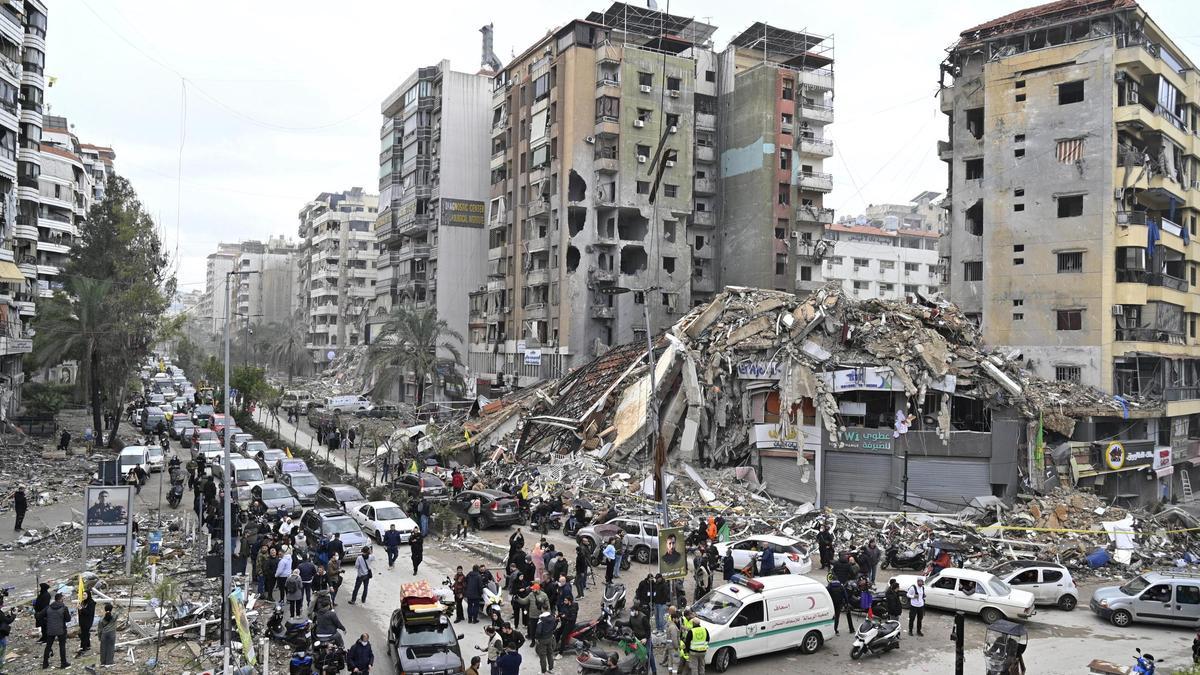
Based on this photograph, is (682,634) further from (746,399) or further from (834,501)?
(746,399)

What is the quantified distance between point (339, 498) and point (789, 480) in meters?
17.1

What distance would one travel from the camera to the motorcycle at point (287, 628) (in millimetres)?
17136

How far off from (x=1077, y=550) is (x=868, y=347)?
35.1ft

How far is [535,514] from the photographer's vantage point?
2961 cm

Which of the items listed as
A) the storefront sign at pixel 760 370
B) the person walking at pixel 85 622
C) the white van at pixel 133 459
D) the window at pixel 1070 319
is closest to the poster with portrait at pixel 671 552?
the person walking at pixel 85 622

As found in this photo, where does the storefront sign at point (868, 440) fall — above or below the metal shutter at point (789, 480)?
above

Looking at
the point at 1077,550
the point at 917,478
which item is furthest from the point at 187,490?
the point at 1077,550

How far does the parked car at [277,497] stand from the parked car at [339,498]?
3.79 feet

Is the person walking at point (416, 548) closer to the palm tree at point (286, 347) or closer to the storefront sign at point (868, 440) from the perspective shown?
the storefront sign at point (868, 440)

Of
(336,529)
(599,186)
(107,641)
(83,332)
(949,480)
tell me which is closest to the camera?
(107,641)

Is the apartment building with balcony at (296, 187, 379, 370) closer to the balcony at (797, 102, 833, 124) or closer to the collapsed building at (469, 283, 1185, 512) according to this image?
the balcony at (797, 102, 833, 124)

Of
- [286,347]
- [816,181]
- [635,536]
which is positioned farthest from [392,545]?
[286,347]

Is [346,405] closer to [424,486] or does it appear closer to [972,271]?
[424,486]

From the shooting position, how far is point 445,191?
71750mm
